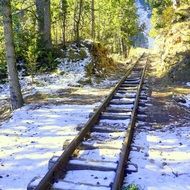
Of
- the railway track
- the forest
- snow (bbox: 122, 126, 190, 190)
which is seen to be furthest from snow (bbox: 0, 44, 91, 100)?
snow (bbox: 122, 126, 190, 190)

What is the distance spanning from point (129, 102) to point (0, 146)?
521 cm

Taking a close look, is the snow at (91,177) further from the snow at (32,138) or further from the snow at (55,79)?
the snow at (55,79)

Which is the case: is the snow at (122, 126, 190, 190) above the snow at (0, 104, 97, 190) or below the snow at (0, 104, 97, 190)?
below

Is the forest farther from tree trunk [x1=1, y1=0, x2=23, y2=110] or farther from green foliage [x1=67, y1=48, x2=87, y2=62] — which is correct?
green foliage [x1=67, y1=48, x2=87, y2=62]

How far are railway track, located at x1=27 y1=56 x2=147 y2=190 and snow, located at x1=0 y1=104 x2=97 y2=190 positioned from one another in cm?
38

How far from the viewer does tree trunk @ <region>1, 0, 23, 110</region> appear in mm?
12242

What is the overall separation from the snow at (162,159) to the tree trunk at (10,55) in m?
5.30

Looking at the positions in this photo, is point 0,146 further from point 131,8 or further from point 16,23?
point 131,8

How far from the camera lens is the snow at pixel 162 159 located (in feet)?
20.3

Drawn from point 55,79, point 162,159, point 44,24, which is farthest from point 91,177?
point 44,24

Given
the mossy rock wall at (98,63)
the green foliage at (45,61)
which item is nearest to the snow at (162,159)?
the mossy rock wall at (98,63)

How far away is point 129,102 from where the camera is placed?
A: 40.9 feet

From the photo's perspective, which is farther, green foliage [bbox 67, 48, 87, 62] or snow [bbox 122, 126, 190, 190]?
green foliage [bbox 67, 48, 87, 62]

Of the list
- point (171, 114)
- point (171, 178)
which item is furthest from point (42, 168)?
point (171, 114)
